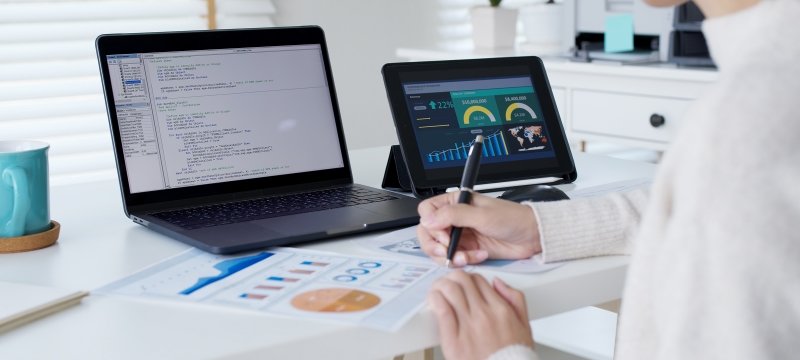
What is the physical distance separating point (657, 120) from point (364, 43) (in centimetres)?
129

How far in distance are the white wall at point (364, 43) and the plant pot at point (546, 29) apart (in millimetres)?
563

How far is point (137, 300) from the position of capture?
0.91 meters

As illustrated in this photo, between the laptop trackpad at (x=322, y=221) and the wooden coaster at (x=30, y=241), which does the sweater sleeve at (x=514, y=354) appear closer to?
the laptop trackpad at (x=322, y=221)

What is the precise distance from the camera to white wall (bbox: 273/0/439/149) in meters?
3.30

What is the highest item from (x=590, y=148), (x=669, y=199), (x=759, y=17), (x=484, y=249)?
(x=759, y=17)

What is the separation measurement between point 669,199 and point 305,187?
76 cm

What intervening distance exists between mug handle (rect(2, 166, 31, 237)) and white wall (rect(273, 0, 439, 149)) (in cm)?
219

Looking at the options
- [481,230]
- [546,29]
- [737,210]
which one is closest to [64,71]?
[546,29]

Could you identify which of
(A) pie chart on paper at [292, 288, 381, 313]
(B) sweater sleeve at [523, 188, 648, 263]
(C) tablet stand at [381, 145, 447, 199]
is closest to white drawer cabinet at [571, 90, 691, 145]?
(C) tablet stand at [381, 145, 447, 199]

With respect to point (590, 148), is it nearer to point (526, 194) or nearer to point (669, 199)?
point (526, 194)

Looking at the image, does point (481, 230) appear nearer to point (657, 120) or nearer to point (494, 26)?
point (657, 120)

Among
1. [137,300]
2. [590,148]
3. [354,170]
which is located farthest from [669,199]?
[590,148]

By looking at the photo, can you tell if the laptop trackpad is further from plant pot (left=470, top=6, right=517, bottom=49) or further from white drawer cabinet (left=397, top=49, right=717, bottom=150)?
plant pot (left=470, top=6, right=517, bottom=49)

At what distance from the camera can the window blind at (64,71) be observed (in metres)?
2.71
